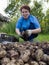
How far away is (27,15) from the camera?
5.98 m

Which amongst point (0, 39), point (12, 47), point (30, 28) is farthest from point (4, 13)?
point (12, 47)

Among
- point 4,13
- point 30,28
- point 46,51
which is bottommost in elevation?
point 4,13

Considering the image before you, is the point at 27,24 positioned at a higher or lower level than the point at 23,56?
lower

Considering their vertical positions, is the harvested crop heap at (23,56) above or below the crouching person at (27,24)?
above

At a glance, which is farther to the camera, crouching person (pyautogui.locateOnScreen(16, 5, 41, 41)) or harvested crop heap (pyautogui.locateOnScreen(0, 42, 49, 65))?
crouching person (pyautogui.locateOnScreen(16, 5, 41, 41))

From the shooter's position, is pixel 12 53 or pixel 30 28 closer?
pixel 12 53

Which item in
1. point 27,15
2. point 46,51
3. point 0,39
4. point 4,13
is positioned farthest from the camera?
point 4,13

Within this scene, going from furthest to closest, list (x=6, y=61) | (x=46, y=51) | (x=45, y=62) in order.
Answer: (x=46, y=51) → (x=45, y=62) → (x=6, y=61)

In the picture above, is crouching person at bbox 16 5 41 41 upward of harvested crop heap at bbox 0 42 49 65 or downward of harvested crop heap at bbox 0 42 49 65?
downward

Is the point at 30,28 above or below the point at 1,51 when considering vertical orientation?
below

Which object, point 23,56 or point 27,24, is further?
point 27,24

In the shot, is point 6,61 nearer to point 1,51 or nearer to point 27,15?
point 1,51

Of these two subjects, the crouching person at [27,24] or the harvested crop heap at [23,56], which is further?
the crouching person at [27,24]

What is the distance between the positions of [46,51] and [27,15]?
2783 millimetres
